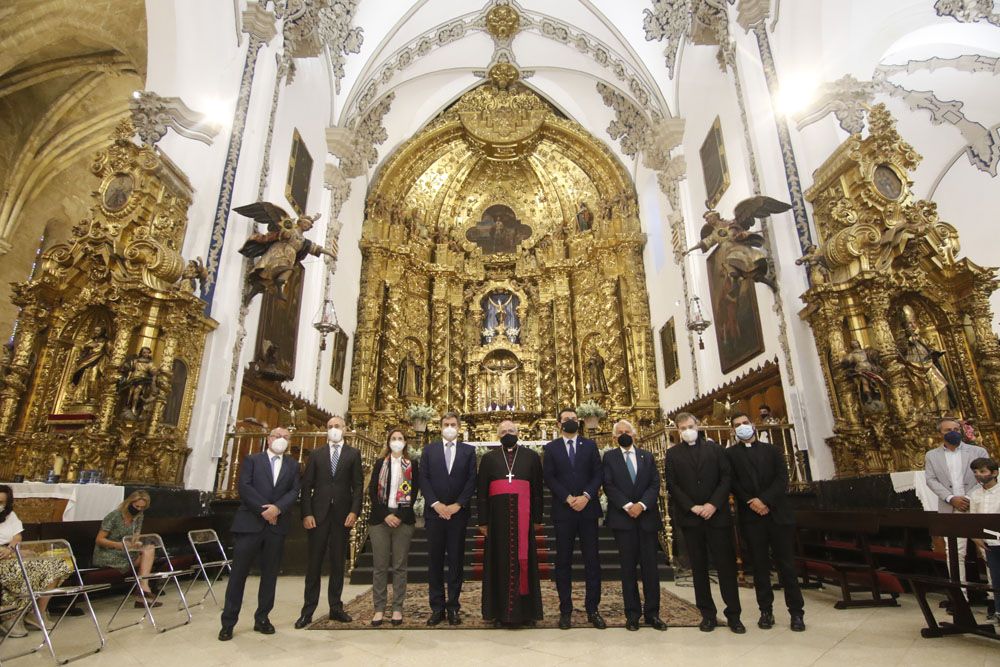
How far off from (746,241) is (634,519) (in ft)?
19.9

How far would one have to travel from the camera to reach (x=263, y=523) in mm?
4062

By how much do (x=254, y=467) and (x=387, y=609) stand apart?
5.48 ft

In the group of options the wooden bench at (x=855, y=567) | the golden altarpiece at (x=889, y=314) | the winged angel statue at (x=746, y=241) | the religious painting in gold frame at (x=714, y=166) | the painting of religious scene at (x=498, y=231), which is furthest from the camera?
the painting of religious scene at (x=498, y=231)

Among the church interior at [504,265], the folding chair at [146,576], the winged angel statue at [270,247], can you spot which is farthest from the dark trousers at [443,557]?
the winged angel statue at [270,247]

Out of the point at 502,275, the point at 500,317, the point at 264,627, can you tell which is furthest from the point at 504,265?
the point at 264,627

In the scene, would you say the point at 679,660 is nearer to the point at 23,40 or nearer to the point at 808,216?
the point at 808,216

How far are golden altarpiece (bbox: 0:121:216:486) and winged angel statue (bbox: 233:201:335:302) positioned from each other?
1.14 meters

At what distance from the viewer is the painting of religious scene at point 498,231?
59.2 ft

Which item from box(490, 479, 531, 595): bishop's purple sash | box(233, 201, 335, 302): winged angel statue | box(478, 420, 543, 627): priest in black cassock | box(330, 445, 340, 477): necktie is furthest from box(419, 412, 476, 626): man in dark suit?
box(233, 201, 335, 302): winged angel statue

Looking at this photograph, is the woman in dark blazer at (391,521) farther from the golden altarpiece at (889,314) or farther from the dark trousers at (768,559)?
the golden altarpiece at (889,314)

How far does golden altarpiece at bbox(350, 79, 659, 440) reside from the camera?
49.8 ft

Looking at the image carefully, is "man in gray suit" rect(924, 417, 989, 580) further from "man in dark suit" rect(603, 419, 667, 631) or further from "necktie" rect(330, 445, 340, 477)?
"necktie" rect(330, 445, 340, 477)

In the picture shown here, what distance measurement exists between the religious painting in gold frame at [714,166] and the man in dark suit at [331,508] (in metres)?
8.96

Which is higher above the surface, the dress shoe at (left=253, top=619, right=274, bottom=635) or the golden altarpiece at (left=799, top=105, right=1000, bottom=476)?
the golden altarpiece at (left=799, top=105, right=1000, bottom=476)
